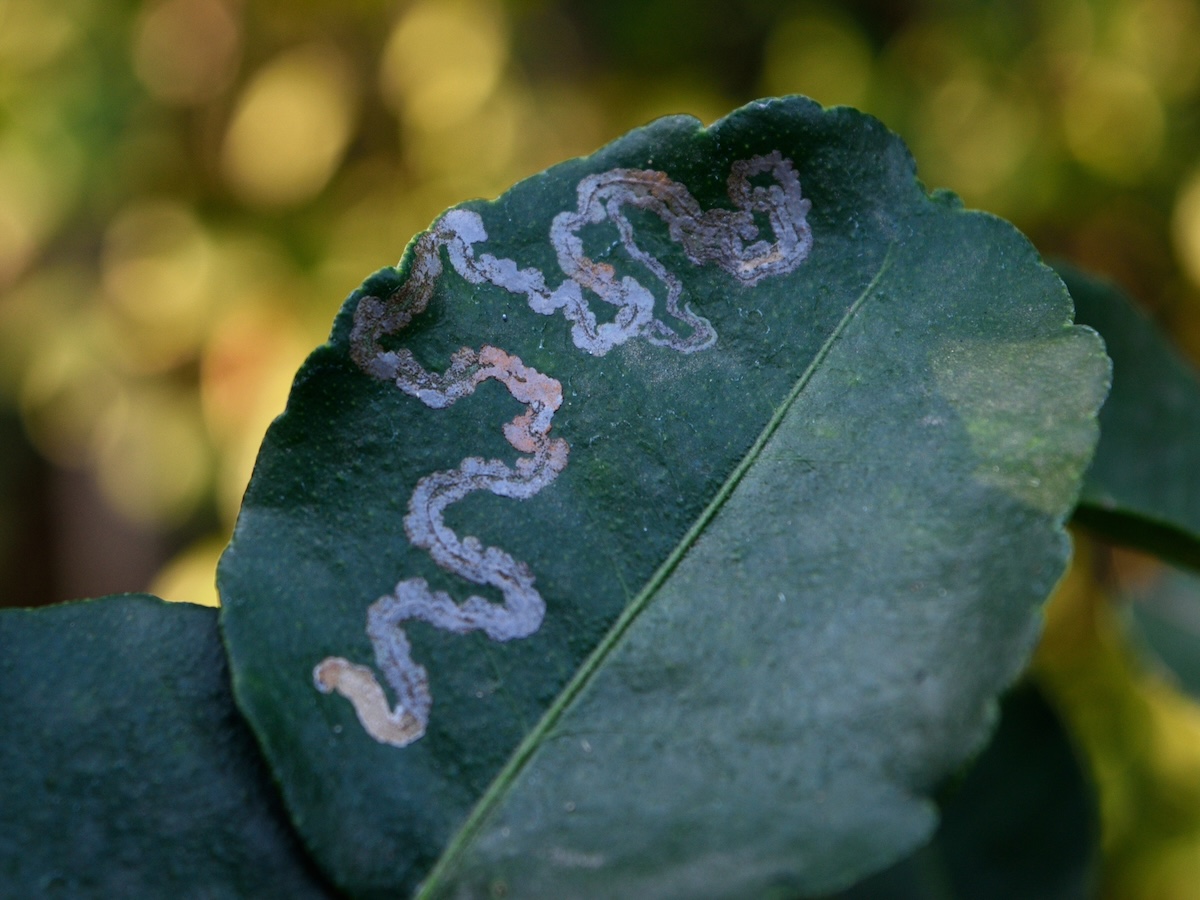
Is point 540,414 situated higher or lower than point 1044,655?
higher

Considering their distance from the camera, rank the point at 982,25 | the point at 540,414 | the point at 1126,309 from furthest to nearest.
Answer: the point at 982,25, the point at 1126,309, the point at 540,414

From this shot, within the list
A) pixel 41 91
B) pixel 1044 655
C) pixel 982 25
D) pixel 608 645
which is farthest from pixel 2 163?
pixel 1044 655

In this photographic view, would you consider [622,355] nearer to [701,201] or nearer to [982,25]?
[701,201]

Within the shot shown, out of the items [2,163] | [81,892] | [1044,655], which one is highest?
[2,163]

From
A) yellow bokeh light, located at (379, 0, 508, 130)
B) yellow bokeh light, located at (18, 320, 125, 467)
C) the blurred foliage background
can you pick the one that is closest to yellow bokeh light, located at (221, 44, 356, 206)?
the blurred foliage background

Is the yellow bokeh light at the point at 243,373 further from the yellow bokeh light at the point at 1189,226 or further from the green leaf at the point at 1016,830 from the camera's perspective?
the yellow bokeh light at the point at 1189,226

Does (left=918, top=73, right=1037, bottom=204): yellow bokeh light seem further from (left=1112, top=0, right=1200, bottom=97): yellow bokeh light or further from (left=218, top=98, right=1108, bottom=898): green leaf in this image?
(left=218, top=98, right=1108, bottom=898): green leaf

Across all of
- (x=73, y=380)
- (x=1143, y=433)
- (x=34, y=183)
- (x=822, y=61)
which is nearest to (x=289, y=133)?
(x=34, y=183)
